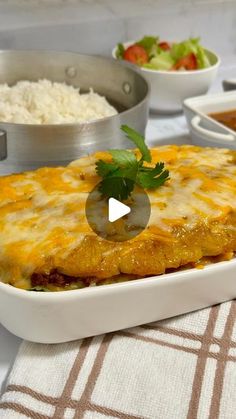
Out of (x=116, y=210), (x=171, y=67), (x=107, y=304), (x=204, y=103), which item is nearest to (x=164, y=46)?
(x=171, y=67)

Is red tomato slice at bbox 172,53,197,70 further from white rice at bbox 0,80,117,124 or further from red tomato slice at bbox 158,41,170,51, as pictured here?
white rice at bbox 0,80,117,124

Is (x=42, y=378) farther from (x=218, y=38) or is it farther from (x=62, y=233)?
(x=218, y=38)

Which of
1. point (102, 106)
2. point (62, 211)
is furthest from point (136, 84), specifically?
point (62, 211)

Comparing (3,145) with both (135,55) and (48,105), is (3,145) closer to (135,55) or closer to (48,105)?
(48,105)

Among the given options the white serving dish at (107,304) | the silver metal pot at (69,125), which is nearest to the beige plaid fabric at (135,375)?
the white serving dish at (107,304)

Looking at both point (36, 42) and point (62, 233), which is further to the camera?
point (36, 42)

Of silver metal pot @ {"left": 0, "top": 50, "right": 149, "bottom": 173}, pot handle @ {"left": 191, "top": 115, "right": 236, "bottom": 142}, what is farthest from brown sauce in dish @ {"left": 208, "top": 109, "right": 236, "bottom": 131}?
silver metal pot @ {"left": 0, "top": 50, "right": 149, "bottom": 173}
